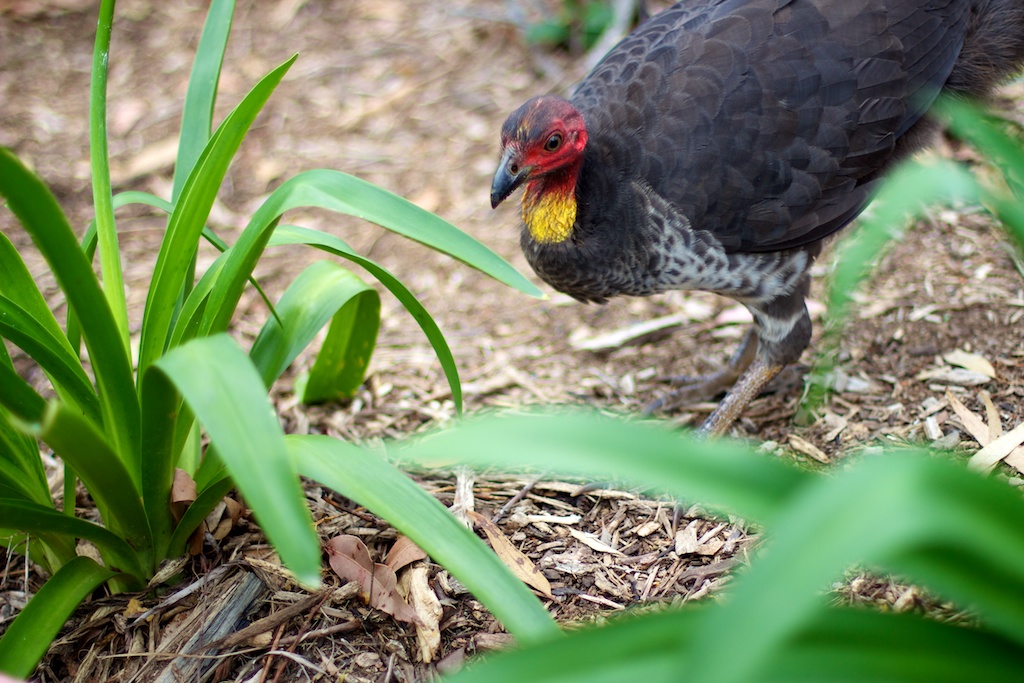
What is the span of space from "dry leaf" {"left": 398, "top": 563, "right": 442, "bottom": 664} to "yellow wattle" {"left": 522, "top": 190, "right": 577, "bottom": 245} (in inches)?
49.6

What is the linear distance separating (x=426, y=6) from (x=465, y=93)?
110cm

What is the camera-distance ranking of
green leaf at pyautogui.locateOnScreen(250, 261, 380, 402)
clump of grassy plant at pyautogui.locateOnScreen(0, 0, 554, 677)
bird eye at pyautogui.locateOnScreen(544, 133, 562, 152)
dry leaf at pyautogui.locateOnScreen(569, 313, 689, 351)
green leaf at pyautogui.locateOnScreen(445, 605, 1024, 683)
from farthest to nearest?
dry leaf at pyautogui.locateOnScreen(569, 313, 689, 351)
bird eye at pyautogui.locateOnScreen(544, 133, 562, 152)
green leaf at pyautogui.locateOnScreen(250, 261, 380, 402)
clump of grassy plant at pyautogui.locateOnScreen(0, 0, 554, 677)
green leaf at pyautogui.locateOnScreen(445, 605, 1024, 683)

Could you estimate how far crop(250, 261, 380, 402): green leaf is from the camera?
254 cm

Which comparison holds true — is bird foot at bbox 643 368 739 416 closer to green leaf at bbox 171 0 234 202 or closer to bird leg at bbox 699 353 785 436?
bird leg at bbox 699 353 785 436

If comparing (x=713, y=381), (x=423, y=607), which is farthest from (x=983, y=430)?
(x=423, y=607)

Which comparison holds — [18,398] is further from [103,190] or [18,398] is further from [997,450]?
[997,450]

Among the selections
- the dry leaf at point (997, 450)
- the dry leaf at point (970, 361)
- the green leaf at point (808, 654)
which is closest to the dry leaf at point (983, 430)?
the dry leaf at point (997, 450)

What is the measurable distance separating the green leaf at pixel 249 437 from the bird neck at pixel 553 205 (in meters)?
1.66

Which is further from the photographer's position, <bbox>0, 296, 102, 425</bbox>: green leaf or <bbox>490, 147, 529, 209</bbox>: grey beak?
<bbox>490, 147, 529, 209</bbox>: grey beak

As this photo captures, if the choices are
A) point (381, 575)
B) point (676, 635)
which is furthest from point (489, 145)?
point (676, 635)

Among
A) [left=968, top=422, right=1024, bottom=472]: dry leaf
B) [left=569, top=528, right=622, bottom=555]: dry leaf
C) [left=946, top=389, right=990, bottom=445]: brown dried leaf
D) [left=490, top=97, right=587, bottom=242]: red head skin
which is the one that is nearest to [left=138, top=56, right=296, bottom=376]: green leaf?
[left=490, top=97, right=587, bottom=242]: red head skin

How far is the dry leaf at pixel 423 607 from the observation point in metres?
2.22

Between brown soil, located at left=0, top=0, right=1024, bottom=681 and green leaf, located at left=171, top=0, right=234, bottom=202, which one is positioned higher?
green leaf, located at left=171, top=0, right=234, bottom=202

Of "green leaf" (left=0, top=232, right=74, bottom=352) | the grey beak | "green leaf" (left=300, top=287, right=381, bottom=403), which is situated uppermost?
"green leaf" (left=0, top=232, right=74, bottom=352)
